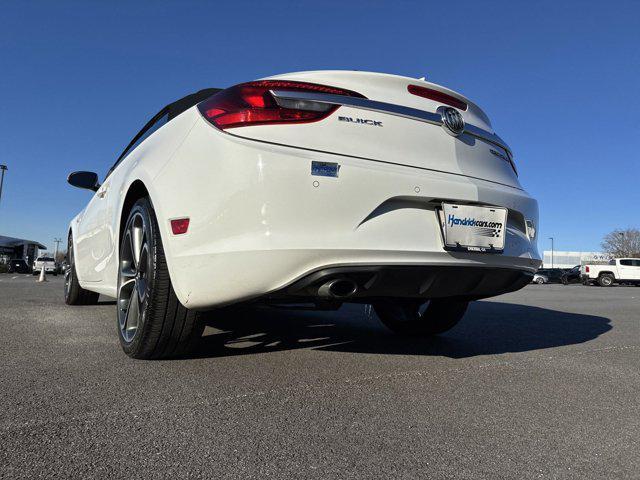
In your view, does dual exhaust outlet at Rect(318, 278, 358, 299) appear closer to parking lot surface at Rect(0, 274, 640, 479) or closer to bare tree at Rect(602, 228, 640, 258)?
parking lot surface at Rect(0, 274, 640, 479)

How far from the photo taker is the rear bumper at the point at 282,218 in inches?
82.8

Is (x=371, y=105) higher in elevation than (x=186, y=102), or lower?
lower

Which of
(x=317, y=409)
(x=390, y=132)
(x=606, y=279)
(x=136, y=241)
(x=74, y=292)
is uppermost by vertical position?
(x=390, y=132)

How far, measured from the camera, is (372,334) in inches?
155

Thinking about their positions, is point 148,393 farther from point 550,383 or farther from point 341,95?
point 550,383

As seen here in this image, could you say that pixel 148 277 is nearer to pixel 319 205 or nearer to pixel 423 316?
pixel 319 205

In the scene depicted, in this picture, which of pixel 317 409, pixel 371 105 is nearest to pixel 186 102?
pixel 371 105

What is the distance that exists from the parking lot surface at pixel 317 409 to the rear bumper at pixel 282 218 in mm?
501

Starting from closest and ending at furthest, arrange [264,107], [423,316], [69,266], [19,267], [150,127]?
[264,107] < [150,127] < [423,316] < [69,266] < [19,267]

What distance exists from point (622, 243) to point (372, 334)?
304 feet

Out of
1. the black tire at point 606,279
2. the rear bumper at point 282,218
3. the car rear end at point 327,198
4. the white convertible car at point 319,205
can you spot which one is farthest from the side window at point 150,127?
the black tire at point 606,279

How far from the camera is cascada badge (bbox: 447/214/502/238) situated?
94.2 inches

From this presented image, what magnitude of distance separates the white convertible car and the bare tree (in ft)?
291

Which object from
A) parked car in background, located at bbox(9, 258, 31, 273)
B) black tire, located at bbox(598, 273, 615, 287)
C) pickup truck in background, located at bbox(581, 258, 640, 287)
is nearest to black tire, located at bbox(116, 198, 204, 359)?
pickup truck in background, located at bbox(581, 258, 640, 287)
